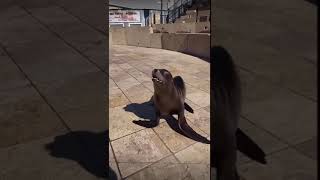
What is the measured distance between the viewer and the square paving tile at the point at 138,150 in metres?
5.45

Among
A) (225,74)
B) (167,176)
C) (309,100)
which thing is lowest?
(167,176)

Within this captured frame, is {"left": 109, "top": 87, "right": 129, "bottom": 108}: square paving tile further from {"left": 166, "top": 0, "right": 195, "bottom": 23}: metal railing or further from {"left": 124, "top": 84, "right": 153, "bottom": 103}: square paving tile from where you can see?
{"left": 166, "top": 0, "right": 195, "bottom": 23}: metal railing

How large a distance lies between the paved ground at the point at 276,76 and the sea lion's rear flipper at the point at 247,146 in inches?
2.7

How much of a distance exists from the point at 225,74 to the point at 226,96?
204 millimetres

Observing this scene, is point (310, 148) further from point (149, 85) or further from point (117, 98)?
point (149, 85)

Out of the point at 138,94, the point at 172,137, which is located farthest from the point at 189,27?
the point at 172,137

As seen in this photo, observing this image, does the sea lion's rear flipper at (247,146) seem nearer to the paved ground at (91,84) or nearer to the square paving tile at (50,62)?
the paved ground at (91,84)

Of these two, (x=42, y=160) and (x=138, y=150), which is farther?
(x=138, y=150)

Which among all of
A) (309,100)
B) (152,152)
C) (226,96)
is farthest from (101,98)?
(152,152)

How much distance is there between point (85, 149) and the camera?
3283 millimetres

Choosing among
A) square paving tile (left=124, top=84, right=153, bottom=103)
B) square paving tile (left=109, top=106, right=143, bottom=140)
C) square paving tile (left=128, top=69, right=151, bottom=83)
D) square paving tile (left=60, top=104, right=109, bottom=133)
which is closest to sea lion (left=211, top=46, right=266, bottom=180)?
square paving tile (left=60, top=104, right=109, bottom=133)

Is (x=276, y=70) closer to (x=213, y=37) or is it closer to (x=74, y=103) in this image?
(x=213, y=37)

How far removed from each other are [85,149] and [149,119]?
12.9ft

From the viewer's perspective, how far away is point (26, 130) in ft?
10.7
